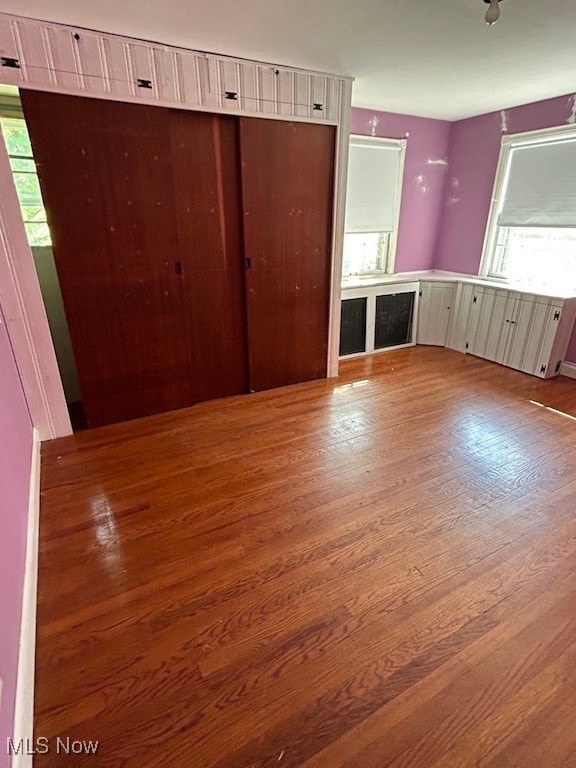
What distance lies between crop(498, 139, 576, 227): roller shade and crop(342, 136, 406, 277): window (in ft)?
3.63

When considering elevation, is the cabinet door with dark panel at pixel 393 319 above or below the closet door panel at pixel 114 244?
below

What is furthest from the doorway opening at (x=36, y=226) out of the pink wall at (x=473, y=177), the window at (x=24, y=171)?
the pink wall at (x=473, y=177)

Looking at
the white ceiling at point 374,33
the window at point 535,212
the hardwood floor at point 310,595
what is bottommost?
the hardwood floor at point 310,595

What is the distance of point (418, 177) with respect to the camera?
4.45 meters

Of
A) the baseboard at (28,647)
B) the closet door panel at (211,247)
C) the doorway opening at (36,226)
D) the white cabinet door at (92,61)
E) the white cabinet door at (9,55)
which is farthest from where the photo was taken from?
the closet door panel at (211,247)

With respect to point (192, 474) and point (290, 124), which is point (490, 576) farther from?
point (290, 124)

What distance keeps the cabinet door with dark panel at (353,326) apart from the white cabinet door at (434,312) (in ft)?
2.66

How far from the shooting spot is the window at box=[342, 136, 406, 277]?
4.05m

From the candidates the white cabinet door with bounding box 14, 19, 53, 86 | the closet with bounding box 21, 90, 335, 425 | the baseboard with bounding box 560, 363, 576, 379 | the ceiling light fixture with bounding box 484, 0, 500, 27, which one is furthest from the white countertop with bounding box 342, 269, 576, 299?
the white cabinet door with bounding box 14, 19, 53, 86

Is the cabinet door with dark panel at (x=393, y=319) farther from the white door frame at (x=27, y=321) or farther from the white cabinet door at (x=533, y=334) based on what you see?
the white door frame at (x=27, y=321)

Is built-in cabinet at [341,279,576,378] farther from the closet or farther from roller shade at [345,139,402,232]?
the closet

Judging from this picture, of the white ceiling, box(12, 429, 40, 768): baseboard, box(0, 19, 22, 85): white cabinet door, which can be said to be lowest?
box(12, 429, 40, 768): baseboard

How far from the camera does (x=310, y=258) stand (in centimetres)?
334

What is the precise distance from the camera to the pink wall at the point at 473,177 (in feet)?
12.2
